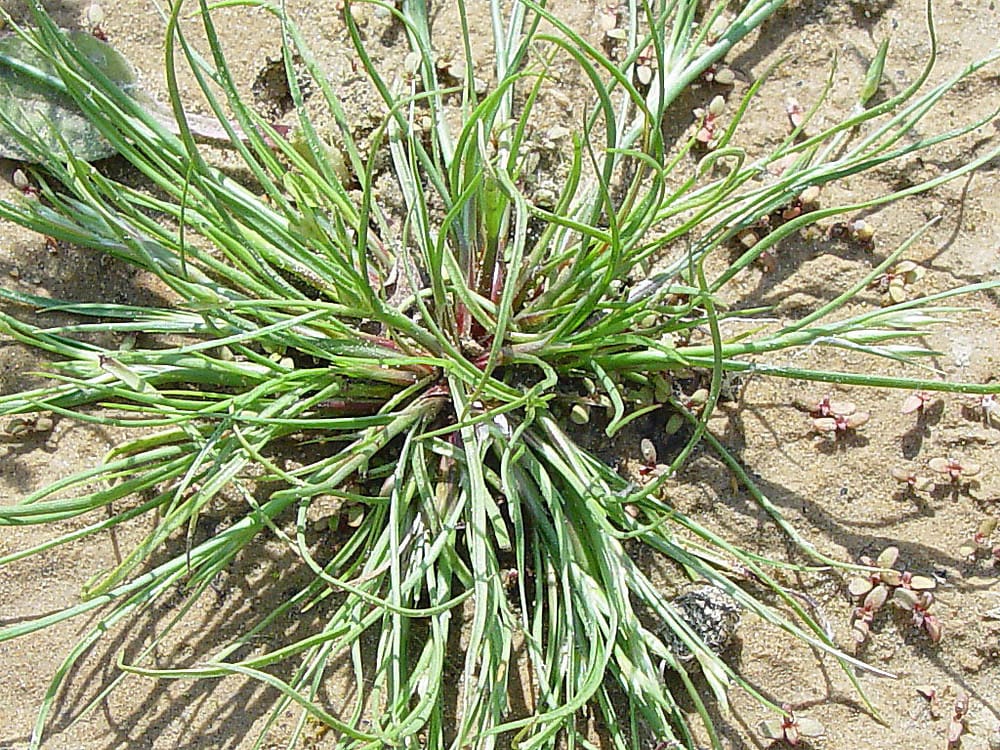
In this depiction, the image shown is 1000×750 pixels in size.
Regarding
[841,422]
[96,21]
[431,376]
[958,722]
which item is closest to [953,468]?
[841,422]

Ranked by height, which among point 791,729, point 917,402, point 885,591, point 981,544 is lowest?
point 791,729

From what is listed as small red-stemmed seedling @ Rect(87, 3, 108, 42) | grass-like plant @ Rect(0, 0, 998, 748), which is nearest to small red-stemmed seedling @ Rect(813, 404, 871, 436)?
grass-like plant @ Rect(0, 0, 998, 748)

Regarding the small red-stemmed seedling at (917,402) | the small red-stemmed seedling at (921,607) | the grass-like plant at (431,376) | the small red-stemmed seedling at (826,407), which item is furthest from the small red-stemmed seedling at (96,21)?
the small red-stemmed seedling at (921,607)

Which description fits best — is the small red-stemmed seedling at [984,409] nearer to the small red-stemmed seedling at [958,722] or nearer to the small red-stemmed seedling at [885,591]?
the small red-stemmed seedling at [885,591]

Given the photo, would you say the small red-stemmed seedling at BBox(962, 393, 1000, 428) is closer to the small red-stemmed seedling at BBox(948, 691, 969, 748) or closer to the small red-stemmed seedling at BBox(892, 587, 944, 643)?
the small red-stemmed seedling at BBox(892, 587, 944, 643)

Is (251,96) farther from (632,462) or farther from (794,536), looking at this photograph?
(794,536)

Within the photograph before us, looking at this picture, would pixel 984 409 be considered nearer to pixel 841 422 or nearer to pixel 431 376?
pixel 841 422
